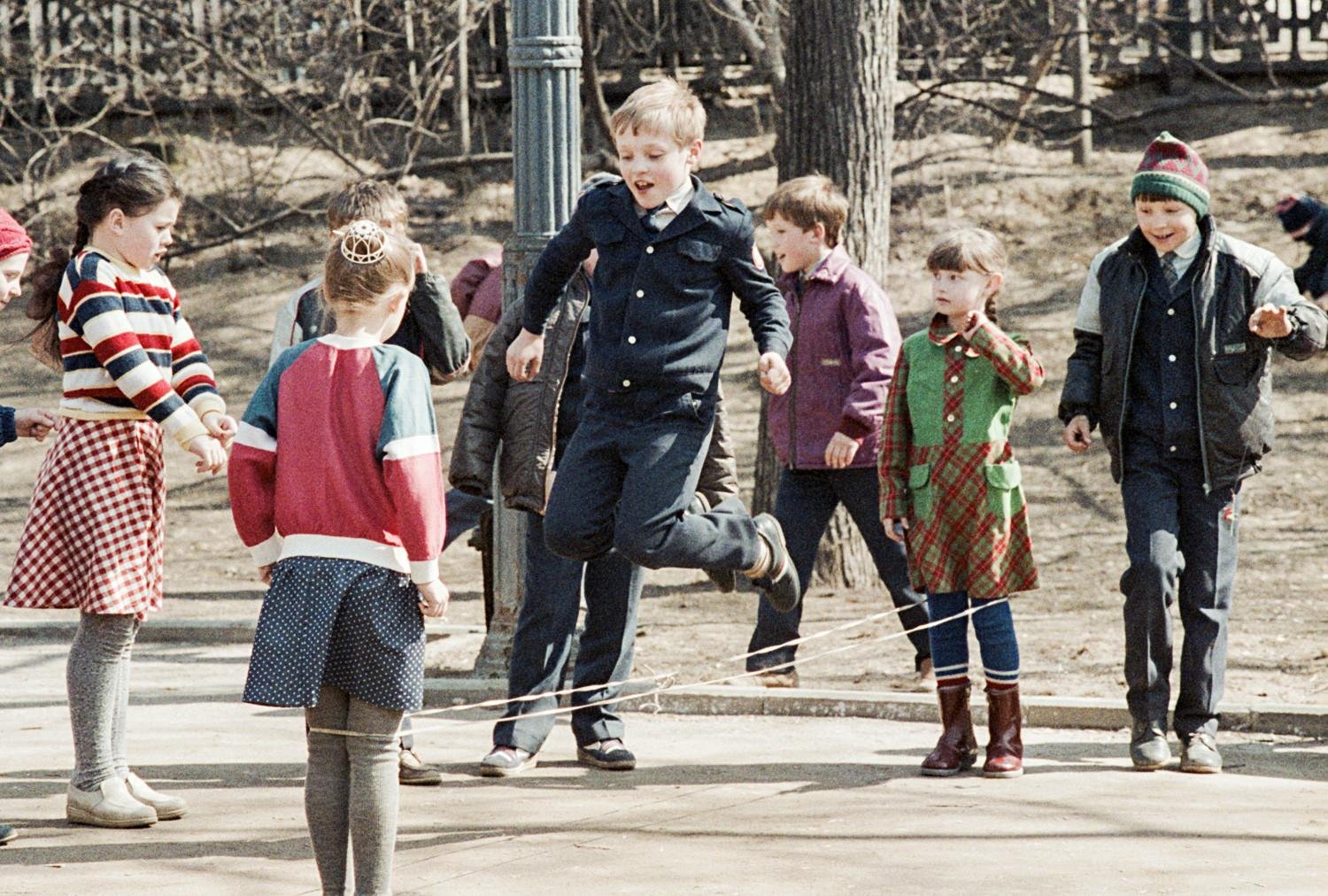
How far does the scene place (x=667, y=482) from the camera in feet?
16.8

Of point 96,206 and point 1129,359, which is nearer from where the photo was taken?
point 96,206

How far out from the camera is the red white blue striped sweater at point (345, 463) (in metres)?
3.84

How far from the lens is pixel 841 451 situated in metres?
6.45

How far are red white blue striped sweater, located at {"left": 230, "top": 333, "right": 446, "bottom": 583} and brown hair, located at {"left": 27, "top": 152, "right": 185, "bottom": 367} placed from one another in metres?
1.16

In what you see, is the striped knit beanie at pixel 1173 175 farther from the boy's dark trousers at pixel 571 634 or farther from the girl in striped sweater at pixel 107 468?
the girl in striped sweater at pixel 107 468

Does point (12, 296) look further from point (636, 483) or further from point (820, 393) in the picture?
point (820, 393)

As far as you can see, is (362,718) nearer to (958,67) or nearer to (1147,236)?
(1147,236)

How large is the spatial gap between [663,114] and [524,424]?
113 centimetres

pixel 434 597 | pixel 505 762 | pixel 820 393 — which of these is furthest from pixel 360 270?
pixel 820 393

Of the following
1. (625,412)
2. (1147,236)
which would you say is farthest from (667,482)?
(1147,236)

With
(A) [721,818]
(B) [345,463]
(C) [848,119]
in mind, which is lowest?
(A) [721,818]

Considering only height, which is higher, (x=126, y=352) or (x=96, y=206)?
(x=96, y=206)

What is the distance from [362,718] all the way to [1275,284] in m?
3.27

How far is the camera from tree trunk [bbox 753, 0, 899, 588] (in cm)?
913
